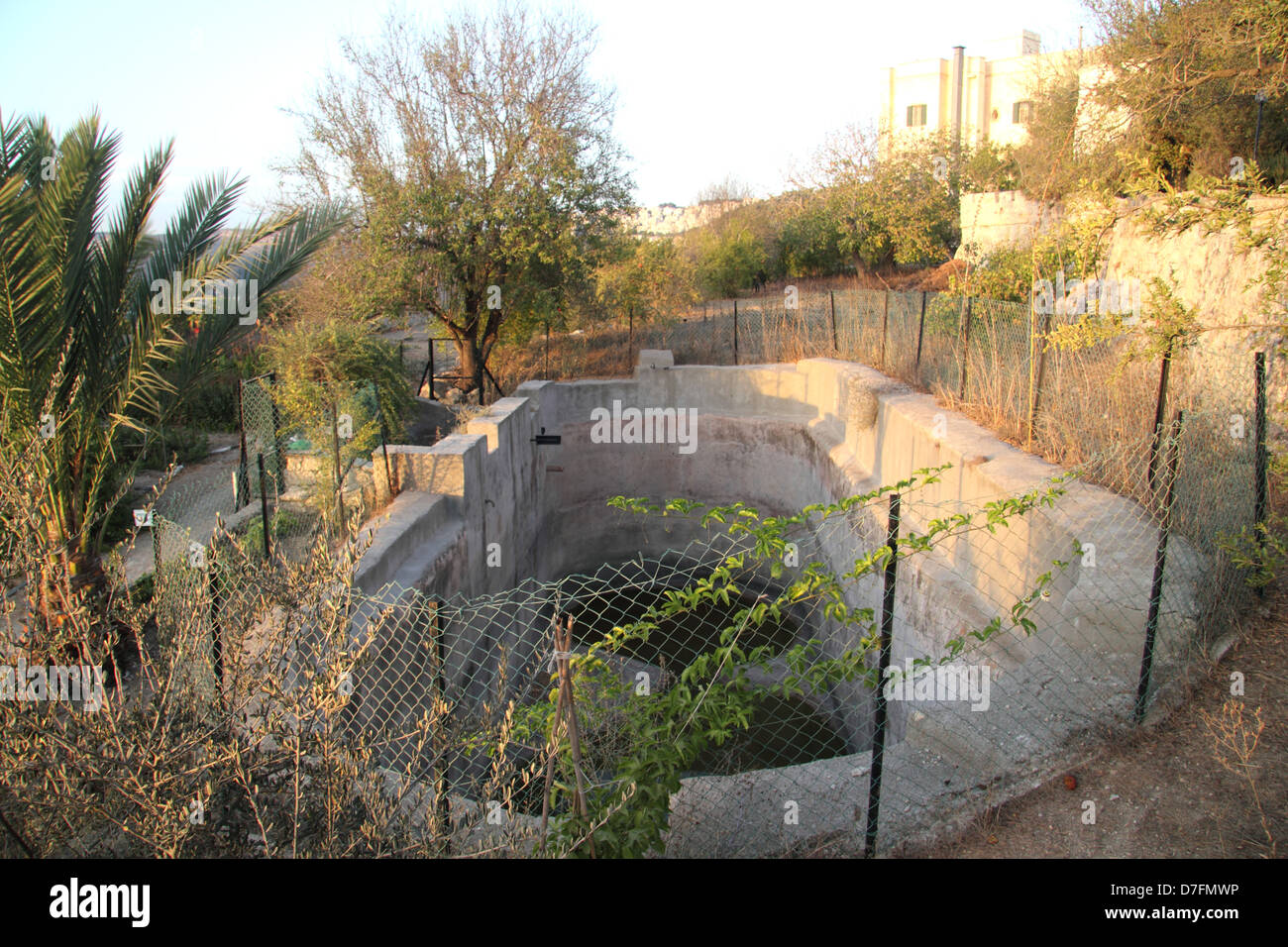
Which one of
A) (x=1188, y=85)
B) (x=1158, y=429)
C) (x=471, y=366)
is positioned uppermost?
(x=1188, y=85)

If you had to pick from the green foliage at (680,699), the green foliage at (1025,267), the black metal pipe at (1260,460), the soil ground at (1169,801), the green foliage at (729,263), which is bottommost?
the soil ground at (1169,801)

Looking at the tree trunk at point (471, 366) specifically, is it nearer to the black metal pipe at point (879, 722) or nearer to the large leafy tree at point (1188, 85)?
the large leafy tree at point (1188, 85)

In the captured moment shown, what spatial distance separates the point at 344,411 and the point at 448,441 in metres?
1.67

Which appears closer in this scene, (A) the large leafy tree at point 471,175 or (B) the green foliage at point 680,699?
Result: (B) the green foliage at point 680,699

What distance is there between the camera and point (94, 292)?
246 inches

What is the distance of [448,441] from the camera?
880 centimetres

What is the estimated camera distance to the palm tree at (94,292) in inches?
223

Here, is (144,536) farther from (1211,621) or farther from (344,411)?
(1211,621)

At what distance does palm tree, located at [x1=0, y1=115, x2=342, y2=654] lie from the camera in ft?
18.6

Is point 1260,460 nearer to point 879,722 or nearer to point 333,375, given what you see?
point 879,722

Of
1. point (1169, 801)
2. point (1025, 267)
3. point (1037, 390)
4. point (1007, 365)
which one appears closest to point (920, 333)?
point (1007, 365)

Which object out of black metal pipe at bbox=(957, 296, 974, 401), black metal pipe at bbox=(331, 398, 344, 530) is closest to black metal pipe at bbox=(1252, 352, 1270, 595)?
black metal pipe at bbox=(957, 296, 974, 401)

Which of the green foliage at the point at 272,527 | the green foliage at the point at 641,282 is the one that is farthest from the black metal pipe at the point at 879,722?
the green foliage at the point at 641,282

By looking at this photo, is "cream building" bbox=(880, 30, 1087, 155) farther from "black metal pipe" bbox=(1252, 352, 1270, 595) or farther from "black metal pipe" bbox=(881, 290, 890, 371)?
"black metal pipe" bbox=(1252, 352, 1270, 595)
